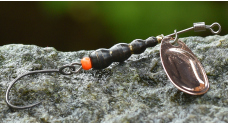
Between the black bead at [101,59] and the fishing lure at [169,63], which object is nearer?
the fishing lure at [169,63]

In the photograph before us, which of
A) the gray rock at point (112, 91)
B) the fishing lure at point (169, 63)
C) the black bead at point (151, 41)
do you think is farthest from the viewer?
the black bead at point (151, 41)

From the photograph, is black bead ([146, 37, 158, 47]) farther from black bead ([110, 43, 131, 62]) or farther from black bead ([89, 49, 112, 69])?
black bead ([89, 49, 112, 69])

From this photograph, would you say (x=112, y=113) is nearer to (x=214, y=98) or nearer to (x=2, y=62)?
(x=214, y=98)

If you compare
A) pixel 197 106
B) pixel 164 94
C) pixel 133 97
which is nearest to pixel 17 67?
pixel 133 97

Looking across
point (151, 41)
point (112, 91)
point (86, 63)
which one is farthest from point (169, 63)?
point (86, 63)

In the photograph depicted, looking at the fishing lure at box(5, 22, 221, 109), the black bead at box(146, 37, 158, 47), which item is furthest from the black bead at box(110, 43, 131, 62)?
the black bead at box(146, 37, 158, 47)

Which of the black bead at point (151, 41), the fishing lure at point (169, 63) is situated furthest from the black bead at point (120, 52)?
the black bead at point (151, 41)

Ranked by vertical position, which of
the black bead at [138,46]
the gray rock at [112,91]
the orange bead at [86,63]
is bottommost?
the gray rock at [112,91]

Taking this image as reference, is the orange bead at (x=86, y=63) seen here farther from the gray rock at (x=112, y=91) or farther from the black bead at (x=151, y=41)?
the black bead at (x=151, y=41)
